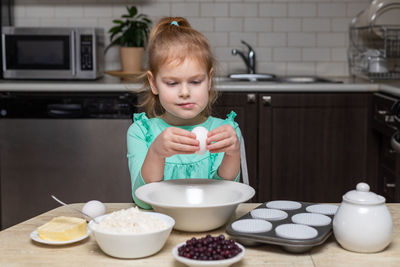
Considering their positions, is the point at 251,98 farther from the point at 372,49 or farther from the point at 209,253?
the point at 209,253

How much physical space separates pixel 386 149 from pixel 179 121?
1.81 metres

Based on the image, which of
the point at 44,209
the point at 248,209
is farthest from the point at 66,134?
the point at 248,209

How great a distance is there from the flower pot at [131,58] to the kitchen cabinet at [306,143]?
2.40 feet

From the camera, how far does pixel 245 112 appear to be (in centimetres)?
324

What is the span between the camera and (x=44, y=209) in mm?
3365

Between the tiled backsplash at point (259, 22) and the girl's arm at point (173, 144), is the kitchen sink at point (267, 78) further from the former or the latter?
the girl's arm at point (173, 144)

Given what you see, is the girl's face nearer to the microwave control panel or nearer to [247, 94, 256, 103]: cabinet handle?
[247, 94, 256, 103]: cabinet handle

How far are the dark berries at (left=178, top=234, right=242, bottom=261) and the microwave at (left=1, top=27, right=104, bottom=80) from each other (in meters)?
2.53

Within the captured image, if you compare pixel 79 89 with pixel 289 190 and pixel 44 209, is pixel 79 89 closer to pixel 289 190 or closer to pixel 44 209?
pixel 44 209

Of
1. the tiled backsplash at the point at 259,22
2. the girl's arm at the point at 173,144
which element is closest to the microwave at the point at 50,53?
the tiled backsplash at the point at 259,22

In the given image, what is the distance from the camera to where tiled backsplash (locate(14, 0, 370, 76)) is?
3843mm

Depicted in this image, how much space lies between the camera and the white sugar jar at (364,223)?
3.58 feet

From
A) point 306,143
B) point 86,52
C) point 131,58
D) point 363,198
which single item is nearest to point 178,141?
point 363,198

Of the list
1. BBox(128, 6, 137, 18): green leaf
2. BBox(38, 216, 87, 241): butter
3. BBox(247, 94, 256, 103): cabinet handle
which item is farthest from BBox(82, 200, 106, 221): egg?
BBox(128, 6, 137, 18): green leaf
